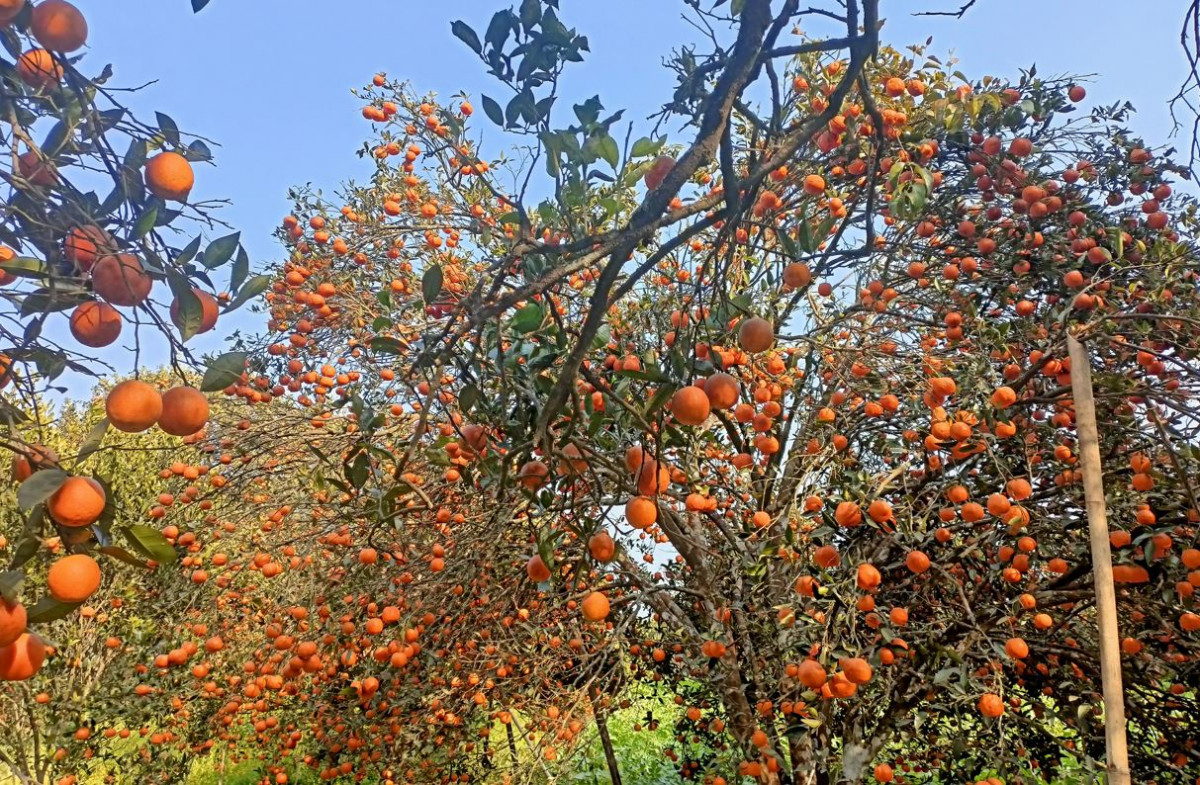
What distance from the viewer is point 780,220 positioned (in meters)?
4.95

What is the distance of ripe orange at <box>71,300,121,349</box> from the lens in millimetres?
1562

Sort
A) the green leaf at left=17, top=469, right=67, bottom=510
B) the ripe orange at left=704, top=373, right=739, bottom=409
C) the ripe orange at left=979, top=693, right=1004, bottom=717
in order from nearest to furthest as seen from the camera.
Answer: the green leaf at left=17, top=469, right=67, bottom=510, the ripe orange at left=704, top=373, right=739, bottom=409, the ripe orange at left=979, top=693, right=1004, bottom=717

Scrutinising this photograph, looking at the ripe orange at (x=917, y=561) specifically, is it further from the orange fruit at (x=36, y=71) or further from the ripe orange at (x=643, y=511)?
the orange fruit at (x=36, y=71)

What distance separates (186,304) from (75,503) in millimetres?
395

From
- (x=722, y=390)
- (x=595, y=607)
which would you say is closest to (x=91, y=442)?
(x=722, y=390)

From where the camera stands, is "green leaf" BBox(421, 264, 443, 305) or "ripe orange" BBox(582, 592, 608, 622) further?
"ripe orange" BBox(582, 592, 608, 622)

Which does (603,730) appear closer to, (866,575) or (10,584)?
(866,575)

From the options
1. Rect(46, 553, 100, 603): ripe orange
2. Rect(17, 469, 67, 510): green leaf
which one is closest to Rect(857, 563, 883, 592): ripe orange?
Rect(46, 553, 100, 603): ripe orange

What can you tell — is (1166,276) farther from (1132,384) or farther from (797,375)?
(797,375)

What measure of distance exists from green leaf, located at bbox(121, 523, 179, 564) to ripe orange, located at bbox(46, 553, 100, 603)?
8 centimetres

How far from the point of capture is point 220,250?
1.49 m

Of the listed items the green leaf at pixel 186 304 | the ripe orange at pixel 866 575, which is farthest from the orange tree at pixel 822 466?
the green leaf at pixel 186 304

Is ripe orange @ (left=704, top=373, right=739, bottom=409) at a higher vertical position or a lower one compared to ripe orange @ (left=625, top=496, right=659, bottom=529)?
higher

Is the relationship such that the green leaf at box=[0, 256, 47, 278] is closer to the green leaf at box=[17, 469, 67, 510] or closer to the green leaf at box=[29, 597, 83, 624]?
the green leaf at box=[17, 469, 67, 510]
